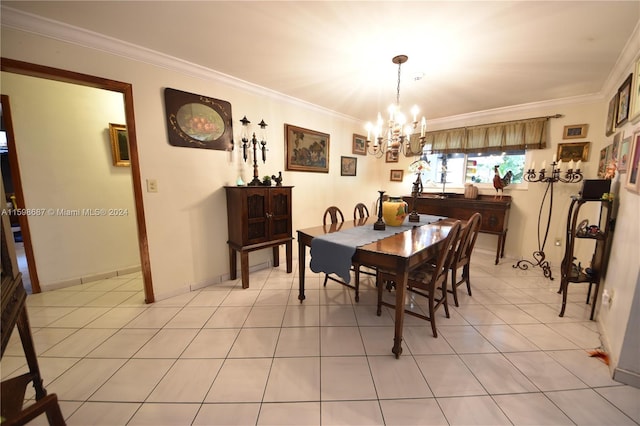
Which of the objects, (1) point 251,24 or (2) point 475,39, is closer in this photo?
(1) point 251,24

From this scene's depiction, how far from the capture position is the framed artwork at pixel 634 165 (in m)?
1.59

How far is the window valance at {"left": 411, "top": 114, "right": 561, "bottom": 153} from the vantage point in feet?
11.0

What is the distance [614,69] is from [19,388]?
486 centimetres

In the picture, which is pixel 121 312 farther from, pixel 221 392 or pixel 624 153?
pixel 624 153

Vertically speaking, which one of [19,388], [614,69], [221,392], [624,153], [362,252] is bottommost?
[221,392]

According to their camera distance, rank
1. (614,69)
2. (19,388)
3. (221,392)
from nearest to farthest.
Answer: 1. (19,388)
2. (221,392)
3. (614,69)

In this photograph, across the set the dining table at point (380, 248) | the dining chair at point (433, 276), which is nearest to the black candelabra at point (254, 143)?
the dining table at point (380, 248)

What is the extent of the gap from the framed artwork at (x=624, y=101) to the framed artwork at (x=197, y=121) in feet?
11.8

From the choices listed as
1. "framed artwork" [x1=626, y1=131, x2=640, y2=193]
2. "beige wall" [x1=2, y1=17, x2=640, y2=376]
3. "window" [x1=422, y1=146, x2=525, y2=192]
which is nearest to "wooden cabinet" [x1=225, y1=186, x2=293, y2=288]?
"beige wall" [x1=2, y1=17, x2=640, y2=376]

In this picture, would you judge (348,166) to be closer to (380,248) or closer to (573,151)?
(380,248)

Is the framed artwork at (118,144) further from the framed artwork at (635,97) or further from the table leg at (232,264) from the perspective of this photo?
the framed artwork at (635,97)

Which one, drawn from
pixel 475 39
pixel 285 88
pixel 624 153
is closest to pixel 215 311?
pixel 285 88

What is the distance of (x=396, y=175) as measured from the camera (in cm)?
486

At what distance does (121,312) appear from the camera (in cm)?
223
